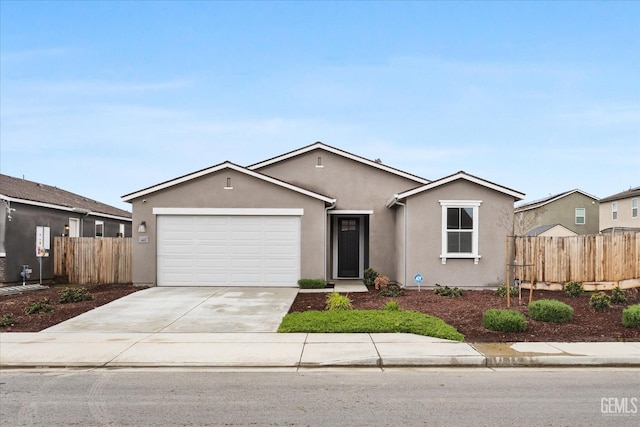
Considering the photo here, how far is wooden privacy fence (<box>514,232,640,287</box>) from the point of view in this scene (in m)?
16.8

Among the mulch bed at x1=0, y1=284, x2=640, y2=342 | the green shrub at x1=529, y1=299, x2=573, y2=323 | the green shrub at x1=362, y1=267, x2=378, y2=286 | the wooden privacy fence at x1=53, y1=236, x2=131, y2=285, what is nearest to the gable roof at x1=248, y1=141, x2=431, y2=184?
the green shrub at x1=362, y1=267, x2=378, y2=286

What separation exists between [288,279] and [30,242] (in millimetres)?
10095

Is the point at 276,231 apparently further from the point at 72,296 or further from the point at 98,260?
the point at 98,260

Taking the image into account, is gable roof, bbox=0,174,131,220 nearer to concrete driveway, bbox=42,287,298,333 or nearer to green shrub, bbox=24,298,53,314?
concrete driveway, bbox=42,287,298,333

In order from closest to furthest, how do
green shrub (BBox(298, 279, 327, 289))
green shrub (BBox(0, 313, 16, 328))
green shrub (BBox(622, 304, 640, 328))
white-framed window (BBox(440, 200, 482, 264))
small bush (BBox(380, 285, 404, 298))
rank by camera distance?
green shrub (BBox(622, 304, 640, 328)) → green shrub (BBox(0, 313, 16, 328)) → small bush (BBox(380, 285, 404, 298)) → white-framed window (BBox(440, 200, 482, 264)) → green shrub (BBox(298, 279, 327, 289))

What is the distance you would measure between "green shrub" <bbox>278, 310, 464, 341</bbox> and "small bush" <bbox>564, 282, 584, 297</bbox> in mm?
6367

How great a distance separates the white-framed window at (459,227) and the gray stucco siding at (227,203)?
4.09 m

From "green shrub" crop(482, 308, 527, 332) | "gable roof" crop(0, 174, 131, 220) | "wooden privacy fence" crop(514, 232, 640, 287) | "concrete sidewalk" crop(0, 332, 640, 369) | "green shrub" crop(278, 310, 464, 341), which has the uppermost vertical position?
"gable roof" crop(0, 174, 131, 220)

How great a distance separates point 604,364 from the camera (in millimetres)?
8156

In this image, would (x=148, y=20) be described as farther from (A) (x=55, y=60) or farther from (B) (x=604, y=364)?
(B) (x=604, y=364)

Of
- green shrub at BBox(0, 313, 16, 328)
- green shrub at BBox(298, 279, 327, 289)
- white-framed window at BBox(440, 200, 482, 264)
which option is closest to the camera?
green shrub at BBox(0, 313, 16, 328)

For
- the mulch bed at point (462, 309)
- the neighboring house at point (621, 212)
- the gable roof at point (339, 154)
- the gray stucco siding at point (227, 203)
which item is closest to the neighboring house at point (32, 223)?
the mulch bed at point (462, 309)

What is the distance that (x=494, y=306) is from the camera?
13.2m

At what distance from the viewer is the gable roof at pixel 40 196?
1912 cm
